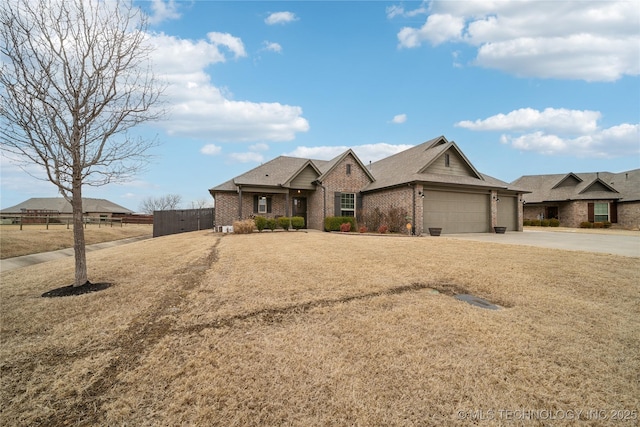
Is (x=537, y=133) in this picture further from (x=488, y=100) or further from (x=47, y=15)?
(x=47, y=15)

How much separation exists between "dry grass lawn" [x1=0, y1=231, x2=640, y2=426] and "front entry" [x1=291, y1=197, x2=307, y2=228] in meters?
15.5

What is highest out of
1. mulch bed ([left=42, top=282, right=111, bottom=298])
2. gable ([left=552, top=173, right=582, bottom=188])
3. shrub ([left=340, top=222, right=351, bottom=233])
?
gable ([left=552, top=173, right=582, bottom=188])

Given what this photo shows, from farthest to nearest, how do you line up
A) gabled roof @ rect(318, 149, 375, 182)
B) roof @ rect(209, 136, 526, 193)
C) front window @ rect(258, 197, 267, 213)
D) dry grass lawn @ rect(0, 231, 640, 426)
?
front window @ rect(258, 197, 267, 213)
gabled roof @ rect(318, 149, 375, 182)
roof @ rect(209, 136, 526, 193)
dry grass lawn @ rect(0, 231, 640, 426)

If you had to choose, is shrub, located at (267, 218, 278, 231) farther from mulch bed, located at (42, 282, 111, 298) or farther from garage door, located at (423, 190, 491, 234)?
mulch bed, located at (42, 282, 111, 298)

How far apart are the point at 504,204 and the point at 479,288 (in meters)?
18.1

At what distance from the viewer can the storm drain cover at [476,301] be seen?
468 centimetres

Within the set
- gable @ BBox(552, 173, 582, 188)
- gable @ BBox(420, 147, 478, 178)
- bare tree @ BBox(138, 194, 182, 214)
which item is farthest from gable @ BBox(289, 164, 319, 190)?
bare tree @ BBox(138, 194, 182, 214)

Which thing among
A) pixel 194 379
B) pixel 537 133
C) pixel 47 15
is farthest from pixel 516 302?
pixel 537 133

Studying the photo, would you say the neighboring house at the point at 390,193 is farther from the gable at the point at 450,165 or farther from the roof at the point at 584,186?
the roof at the point at 584,186

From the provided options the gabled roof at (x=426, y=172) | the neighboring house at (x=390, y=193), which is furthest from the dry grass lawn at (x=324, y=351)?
the gabled roof at (x=426, y=172)

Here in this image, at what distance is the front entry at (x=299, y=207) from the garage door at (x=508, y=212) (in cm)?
1466

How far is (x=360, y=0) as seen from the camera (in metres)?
14.1

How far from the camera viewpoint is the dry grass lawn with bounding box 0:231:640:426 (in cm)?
232

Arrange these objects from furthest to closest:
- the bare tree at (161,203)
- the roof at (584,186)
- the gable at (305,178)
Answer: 1. the bare tree at (161,203)
2. the roof at (584,186)
3. the gable at (305,178)
